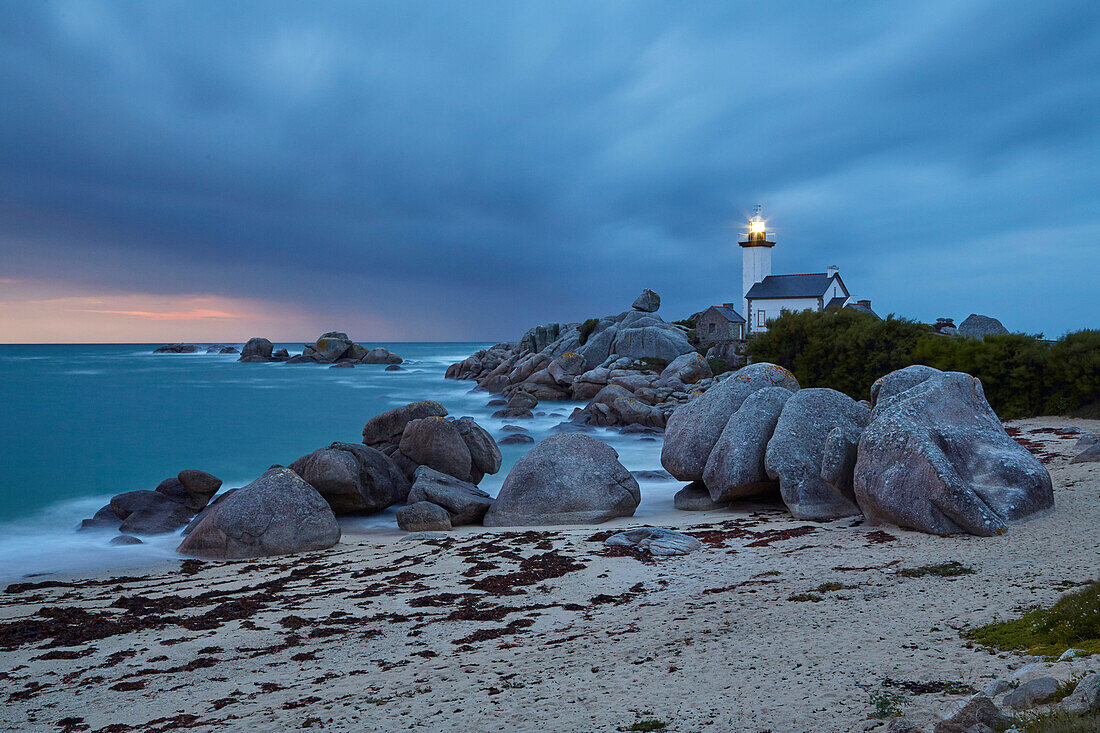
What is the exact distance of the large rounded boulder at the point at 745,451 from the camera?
543 inches

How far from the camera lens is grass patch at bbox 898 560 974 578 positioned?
25.4 feet

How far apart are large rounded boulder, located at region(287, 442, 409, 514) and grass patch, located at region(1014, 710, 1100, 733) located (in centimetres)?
1377

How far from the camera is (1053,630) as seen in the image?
516 centimetres

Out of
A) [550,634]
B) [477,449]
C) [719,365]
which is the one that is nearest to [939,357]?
[477,449]

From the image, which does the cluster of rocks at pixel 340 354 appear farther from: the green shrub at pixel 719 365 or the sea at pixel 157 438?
the green shrub at pixel 719 365

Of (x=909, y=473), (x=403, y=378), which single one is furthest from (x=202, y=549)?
(x=403, y=378)

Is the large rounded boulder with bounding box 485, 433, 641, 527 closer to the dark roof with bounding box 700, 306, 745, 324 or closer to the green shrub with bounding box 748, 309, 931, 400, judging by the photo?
the green shrub with bounding box 748, 309, 931, 400

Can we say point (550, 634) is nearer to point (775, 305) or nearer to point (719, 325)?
point (719, 325)

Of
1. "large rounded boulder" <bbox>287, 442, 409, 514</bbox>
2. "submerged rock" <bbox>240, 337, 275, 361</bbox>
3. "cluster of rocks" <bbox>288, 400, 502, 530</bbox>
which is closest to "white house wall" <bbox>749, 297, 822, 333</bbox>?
"cluster of rocks" <bbox>288, 400, 502, 530</bbox>

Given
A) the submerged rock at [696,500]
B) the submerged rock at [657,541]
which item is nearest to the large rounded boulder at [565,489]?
the submerged rock at [696,500]

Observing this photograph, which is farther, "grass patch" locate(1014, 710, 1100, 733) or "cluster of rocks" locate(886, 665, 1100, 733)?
"cluster of rocks" locate(886, 665, 1100, 733)

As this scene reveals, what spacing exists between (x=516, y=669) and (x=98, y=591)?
28.2 ft

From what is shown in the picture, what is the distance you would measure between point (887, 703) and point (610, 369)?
3939 centimetres

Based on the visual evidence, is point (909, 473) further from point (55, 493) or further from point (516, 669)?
point (55, 493)
